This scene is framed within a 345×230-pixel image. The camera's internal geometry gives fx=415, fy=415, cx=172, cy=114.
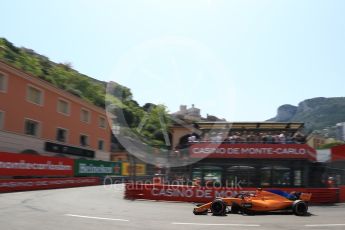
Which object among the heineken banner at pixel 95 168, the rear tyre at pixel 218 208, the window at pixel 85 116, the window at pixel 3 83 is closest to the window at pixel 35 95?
the window at pixel 3 83

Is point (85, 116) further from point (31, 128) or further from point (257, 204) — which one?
point (257, 204)

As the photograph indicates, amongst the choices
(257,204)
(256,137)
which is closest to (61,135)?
(256,137)

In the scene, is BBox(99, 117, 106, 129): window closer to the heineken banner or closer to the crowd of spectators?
the heineken banner

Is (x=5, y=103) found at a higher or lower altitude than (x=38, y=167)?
higher

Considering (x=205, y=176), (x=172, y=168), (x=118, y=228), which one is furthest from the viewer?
(x=172, y=168)

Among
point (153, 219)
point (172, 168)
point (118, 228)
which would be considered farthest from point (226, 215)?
point (172, 168)

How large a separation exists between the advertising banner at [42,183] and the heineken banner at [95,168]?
923mm

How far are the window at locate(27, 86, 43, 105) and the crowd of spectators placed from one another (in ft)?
55.2

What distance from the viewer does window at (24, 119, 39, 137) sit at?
115 feet

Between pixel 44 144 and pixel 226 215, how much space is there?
1034 inches

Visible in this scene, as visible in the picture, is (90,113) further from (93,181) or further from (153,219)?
(153,219)

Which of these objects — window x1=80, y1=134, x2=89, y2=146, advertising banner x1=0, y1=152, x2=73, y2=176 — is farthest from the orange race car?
window x1=80, y1=134, x2=89, y2=146

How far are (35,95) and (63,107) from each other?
5134mm

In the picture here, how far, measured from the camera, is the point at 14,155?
2589 cm
